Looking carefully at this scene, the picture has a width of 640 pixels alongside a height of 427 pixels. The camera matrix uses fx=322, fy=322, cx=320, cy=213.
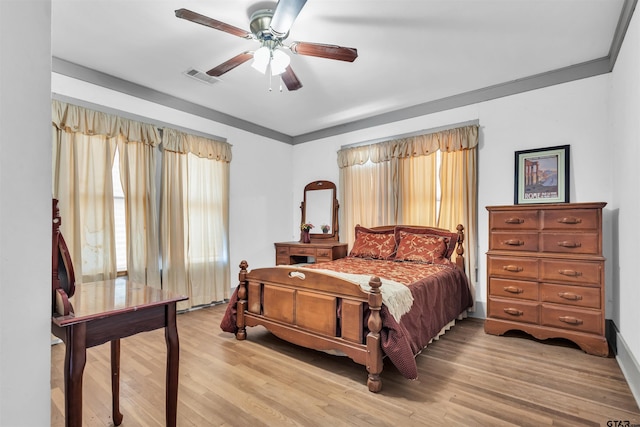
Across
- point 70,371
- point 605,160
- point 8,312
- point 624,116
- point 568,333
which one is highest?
point 624,116

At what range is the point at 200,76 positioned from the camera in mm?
3461

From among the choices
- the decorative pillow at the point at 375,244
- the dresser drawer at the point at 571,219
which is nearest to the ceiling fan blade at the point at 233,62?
the decorative pillow at the point at 375,244

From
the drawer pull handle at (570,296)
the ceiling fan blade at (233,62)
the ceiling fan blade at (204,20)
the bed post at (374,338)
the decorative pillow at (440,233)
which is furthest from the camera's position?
the decorative pillow at (440,233)

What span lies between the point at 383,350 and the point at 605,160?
2870mm

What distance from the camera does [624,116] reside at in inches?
100

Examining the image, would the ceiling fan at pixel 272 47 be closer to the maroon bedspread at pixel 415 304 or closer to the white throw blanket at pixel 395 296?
the white throw blanket at pixel 395 296

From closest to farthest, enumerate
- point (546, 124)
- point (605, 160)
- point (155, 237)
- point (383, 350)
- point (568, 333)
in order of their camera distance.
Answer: point (383, 350)
point (568, 333)
point (605, 160)
point (546, 124)
point (155, 237)

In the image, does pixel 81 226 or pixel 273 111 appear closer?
pixel 81 226

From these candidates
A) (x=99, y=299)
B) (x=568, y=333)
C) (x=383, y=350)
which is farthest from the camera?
(x=568, y=333)

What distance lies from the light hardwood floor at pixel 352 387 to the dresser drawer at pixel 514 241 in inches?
34.8

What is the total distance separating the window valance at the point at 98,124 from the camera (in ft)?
10.0

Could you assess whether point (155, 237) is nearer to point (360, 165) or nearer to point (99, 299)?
point (99, 299)

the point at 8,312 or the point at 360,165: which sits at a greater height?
the point at 360,165

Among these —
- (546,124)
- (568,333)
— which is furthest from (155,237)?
(546,124)
